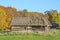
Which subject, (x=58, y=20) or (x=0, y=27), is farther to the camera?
(x=58, y=20)

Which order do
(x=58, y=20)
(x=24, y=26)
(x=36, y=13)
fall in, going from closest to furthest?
(x=24, y=26)
(x=58, y=20)
(x=36, y=13)

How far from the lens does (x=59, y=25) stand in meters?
87.4

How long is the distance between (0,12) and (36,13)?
178 ft

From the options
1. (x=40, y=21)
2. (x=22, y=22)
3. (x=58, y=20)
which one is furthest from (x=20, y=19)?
(x=58, y=20)

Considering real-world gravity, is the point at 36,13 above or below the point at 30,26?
above

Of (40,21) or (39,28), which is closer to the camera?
(39,28)

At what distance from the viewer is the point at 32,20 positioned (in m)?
60.6

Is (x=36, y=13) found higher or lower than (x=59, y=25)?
higher

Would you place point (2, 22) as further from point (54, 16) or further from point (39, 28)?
point (54, 16)

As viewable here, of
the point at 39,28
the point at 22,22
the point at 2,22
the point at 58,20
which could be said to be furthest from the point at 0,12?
the point at 58,20

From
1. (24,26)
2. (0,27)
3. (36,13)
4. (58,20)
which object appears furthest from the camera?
(36,13)

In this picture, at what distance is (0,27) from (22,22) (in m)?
7.94

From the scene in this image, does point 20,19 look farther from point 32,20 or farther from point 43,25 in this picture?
point 43,25

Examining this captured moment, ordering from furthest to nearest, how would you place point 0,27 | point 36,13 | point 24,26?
point 36,13 → point 24,26 → point 0,27
